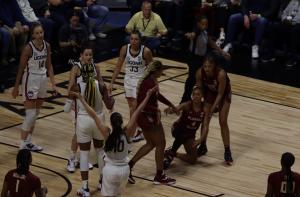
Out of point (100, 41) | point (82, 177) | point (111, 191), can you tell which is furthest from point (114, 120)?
point (100, 41)

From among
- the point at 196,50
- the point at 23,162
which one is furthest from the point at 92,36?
the point at 23,162

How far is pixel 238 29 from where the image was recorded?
1816cm

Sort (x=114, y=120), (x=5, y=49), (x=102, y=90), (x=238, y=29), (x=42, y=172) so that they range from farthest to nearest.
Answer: (x=238, y=29) < (x=5, y=49) < (x=42, y=172) < (x=102, y=90) < (x=114, y=120)

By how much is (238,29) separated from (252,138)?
5.47 metres

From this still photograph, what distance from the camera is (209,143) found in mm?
12719

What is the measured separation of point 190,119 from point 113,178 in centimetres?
247

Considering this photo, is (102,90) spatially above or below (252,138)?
above

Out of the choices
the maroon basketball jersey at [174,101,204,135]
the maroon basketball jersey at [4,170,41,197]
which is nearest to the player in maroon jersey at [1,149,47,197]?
the maroon basketball jersey at [4,170,41,197]

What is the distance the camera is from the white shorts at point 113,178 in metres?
9.28

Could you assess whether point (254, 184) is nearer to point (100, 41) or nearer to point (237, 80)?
point (237, 80)

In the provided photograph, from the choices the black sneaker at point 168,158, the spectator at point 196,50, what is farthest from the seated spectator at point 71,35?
the black sneaker at point 168,158

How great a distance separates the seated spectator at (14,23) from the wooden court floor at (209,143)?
1020 millimetres

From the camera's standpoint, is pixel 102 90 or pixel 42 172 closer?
pixel 102 90

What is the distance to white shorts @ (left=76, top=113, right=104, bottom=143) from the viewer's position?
10203mm
